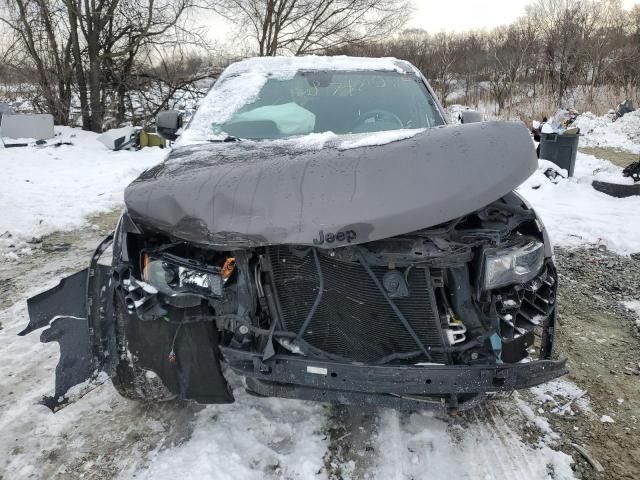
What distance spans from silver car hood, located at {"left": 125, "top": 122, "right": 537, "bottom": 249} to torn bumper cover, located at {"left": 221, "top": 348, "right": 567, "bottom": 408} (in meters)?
0.55

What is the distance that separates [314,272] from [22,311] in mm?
2767

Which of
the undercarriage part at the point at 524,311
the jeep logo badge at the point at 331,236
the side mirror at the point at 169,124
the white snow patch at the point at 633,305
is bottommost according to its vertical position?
the white snow patch at the point at 633,305

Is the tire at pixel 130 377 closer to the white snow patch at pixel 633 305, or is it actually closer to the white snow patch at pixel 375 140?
the white snow patch at pixel 375 140

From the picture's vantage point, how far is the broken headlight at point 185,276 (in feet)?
6.42

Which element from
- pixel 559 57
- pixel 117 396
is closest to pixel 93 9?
pixel 117 396

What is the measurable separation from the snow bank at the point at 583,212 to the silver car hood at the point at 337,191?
2.57 meters

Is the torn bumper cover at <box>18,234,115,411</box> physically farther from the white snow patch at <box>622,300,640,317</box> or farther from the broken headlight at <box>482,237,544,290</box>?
the white snow patch at <box>622,300,640,317</box>

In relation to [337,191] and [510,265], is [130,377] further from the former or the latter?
[510,265]

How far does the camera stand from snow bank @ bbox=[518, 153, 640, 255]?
521 centimetres

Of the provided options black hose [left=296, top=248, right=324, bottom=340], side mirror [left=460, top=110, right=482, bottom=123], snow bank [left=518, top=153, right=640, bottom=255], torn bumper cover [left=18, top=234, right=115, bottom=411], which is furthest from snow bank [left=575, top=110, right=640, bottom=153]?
torn bumper cover [left=18, top=234, right=115, bottom=411]

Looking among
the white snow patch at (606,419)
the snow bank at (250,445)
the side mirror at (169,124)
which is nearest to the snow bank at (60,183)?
the side mirror at (169,124)

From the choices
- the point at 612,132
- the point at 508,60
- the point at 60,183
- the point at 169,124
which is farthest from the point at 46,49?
the point at 508,60

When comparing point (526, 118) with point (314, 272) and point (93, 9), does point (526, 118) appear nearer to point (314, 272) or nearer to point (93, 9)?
point (93, 9)

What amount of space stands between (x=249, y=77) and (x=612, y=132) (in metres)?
13.8
